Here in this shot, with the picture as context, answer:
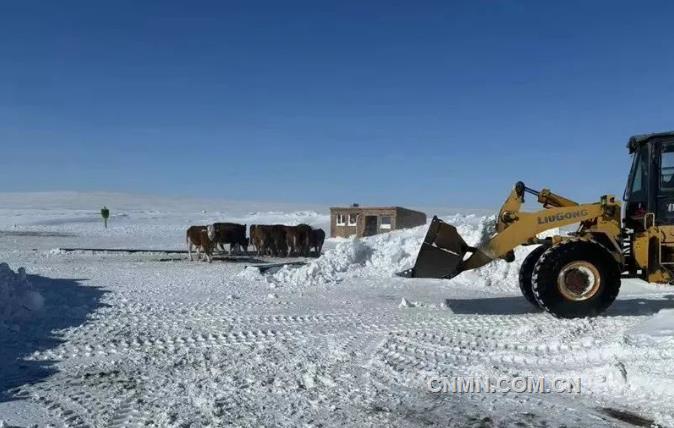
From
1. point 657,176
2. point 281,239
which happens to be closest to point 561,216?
point 657,176

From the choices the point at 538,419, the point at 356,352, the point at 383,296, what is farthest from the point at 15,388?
the point at 383,296

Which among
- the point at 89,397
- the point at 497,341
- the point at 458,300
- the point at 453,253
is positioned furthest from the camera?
the point at 458,300

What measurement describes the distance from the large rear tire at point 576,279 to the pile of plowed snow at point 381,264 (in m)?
4.51

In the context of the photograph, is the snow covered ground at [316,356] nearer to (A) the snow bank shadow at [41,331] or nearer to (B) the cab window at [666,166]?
(A) the snow bank shadow at [41,331]

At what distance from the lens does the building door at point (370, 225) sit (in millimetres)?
30291

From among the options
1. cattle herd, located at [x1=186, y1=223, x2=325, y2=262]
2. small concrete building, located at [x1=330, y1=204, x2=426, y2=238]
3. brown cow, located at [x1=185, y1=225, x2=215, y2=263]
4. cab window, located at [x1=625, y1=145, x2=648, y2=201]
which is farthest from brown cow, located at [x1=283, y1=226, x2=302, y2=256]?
cab window, located at [x1=625, y1=145, x2=648, y2=201]

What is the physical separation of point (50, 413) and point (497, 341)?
203 inches

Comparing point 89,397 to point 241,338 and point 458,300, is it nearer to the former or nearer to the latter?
point 241,338

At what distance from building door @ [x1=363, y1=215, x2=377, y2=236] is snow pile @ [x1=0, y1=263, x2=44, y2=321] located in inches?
841

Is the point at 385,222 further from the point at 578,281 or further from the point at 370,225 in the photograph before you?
the point at 578,281

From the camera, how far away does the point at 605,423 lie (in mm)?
4844

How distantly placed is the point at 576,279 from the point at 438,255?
2070 millimetres

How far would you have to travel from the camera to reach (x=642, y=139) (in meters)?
9.23

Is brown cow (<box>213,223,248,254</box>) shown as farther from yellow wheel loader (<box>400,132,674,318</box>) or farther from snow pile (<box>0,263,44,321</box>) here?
yellow wheel loader (<box>400,132,674,318</box>)
